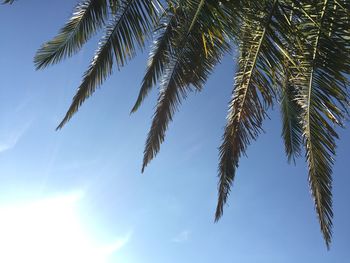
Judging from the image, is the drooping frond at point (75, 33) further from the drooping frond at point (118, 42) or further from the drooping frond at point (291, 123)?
the drooping frond at point (291, 123)

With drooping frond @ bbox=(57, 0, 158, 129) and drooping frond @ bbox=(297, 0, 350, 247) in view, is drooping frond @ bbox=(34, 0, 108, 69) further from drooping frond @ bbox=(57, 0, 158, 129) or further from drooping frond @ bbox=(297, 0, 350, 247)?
drooping frond @ bbox=(297, 0, 350, 247)

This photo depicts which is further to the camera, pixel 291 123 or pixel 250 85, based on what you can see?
pixel 291 123

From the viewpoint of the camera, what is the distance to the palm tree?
4.89m

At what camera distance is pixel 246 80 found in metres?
5.59

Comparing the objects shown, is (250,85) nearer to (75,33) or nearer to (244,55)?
(244,55)

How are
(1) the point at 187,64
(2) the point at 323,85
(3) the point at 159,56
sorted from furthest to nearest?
(3) the point at 159,56
(1) the point at 187,64
(2) the point at 323,85

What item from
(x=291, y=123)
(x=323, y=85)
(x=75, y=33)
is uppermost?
(x=75, y=33)

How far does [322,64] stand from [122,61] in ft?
A: 7.36

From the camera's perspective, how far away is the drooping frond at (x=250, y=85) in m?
5.05

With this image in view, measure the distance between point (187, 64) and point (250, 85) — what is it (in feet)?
2.79

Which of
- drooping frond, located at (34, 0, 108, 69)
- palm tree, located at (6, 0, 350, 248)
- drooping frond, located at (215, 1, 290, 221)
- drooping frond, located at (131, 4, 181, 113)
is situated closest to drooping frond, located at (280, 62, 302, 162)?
palm tree, located at (6, 0, 350, 248)

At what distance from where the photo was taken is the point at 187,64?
5840 millimetres

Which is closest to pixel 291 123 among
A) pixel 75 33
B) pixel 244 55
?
pixel 244 55

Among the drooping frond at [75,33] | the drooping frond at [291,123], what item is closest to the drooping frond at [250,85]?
the drooping frond at [291,123]
